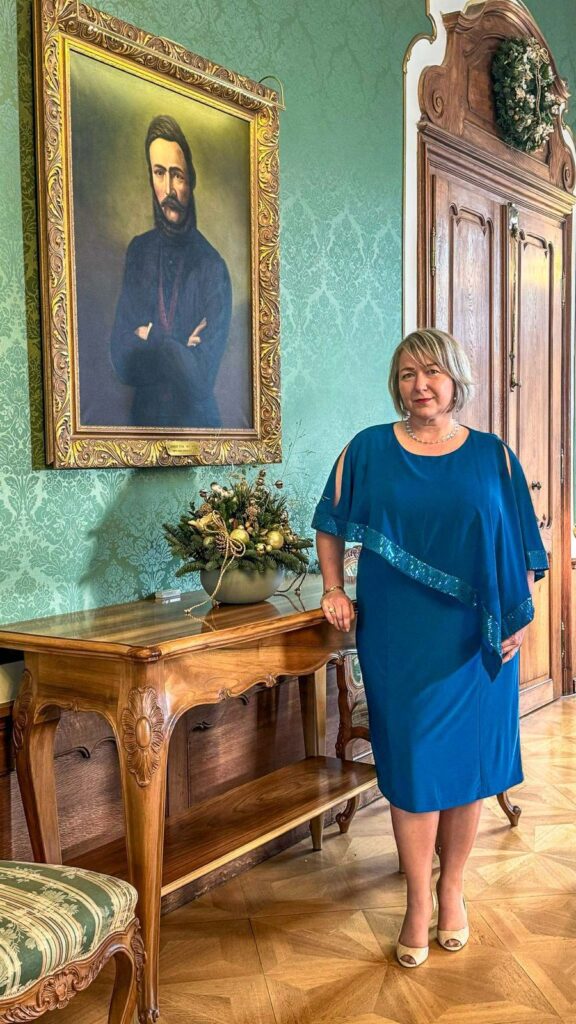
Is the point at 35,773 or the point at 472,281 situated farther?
the point at 472,281

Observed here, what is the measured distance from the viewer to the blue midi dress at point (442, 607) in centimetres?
271

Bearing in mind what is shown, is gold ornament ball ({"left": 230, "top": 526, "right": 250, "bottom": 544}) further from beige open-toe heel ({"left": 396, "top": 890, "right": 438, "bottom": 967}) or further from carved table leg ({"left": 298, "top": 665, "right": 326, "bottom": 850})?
beige open-toe heel ({"left": 396, "top": 890, "right": 438, "bottom": 967})

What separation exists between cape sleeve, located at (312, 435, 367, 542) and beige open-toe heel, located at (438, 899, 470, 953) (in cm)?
114

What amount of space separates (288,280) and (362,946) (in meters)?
2.28

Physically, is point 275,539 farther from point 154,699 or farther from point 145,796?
point 145,796

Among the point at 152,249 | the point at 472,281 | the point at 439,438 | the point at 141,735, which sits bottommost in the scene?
the point at 141,735

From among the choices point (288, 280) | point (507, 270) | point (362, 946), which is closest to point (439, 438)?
point (288, 280)

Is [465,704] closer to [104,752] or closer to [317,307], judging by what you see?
[104,752]

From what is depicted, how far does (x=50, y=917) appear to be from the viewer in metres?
1.87

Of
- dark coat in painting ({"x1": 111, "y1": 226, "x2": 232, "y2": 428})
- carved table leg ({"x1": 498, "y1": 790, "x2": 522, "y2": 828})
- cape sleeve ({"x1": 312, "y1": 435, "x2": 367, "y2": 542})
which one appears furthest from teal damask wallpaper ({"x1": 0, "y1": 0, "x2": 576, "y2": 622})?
carved table leg ({"x1": 498, "y1": 790, "x2": 522, "y2": 828})

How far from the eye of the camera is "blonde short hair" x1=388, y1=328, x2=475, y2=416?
110 inches

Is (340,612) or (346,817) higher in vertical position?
(340,612)

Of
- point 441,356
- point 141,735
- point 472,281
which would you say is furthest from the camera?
point 472,281

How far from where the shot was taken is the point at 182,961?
2.79 metres
